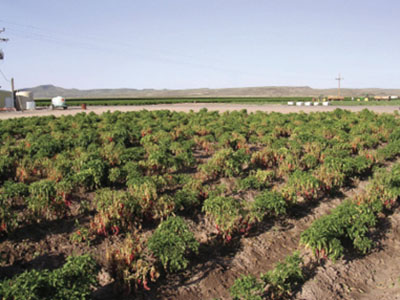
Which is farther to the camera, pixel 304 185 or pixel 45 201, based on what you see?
pixel 304 185

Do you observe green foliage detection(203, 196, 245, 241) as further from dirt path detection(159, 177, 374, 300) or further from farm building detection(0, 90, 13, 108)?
farm building detection(0, 90, 13, 108)

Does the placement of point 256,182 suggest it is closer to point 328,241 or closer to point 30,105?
point 328,241

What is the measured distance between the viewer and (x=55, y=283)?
411 cm

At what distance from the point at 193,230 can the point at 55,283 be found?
3.06m

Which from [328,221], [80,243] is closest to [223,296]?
[328,221]

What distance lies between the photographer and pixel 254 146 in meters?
13.6

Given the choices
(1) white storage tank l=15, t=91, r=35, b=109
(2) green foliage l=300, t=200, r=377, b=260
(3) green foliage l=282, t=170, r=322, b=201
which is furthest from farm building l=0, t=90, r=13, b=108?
(2) green foliage l=300, t=200, r=377, b=260

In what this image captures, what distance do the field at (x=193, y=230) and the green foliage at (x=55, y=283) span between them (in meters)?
0.01

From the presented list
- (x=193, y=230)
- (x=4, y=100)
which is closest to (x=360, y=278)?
(x=193, y=230)

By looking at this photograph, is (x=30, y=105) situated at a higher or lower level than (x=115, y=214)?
higher

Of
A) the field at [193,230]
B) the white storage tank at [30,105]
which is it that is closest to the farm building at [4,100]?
the white storage tank at [30,105]

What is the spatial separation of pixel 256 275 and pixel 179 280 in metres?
1.26

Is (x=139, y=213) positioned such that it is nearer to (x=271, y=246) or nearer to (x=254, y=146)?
(x=271, y=246)

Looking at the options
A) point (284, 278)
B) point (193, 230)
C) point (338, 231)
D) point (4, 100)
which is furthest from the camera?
point (4, 100)
